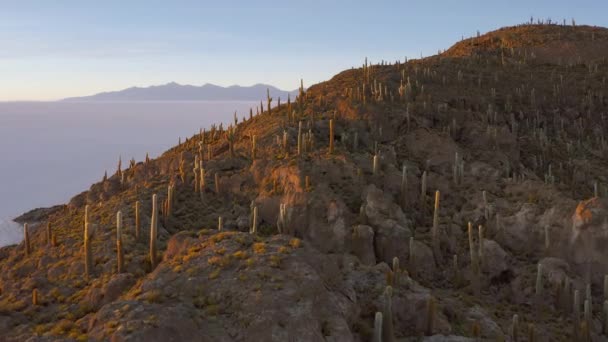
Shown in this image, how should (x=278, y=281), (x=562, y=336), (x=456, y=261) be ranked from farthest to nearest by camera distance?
(x=456, y=261) → (x=562, y=336) → (x=278, y=281)

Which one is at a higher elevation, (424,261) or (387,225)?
(387,225)

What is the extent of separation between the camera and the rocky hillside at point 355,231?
46.6 ft

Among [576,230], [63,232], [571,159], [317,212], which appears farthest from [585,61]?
[63,232]

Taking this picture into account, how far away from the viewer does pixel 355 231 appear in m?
23.2

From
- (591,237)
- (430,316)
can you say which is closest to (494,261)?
(591,237)

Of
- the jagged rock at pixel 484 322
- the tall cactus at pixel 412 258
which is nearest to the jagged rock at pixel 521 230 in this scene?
the tall cactus at pixel 412 258

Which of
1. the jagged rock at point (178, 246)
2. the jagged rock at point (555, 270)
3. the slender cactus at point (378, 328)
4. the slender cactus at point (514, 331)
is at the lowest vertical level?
the slender cactus at point (514, 331)

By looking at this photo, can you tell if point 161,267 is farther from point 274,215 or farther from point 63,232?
point 63,232

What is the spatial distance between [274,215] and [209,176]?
5.65m

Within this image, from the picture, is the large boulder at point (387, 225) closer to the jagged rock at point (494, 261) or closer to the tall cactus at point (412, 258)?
the tall cactus at point (412, 258)

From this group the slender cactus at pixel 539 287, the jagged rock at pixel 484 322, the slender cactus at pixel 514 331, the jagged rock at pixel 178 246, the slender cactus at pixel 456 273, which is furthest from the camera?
the slender cactus at pixel 456 273

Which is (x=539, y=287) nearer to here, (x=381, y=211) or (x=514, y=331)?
(x=514, y=331)

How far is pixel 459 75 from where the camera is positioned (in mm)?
44094

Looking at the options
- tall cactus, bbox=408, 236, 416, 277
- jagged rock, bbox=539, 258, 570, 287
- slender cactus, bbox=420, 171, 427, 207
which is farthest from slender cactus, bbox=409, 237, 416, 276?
jagged rock, bbox=539, 258, 570, 287
